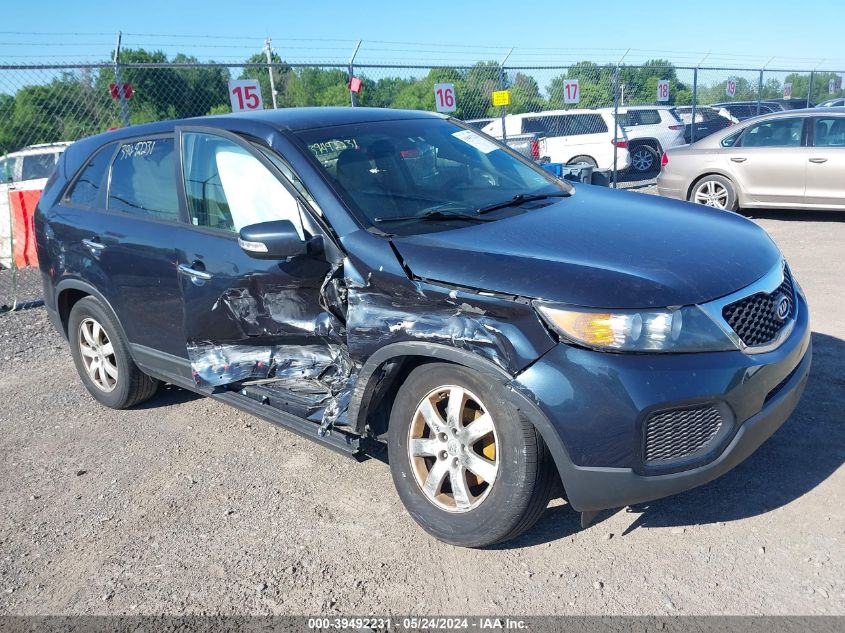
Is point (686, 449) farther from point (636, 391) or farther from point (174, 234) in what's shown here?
point (174, 234)

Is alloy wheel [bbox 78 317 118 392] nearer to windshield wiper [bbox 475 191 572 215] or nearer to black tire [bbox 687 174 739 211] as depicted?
windshield wiper [bbox 475 191 572 215]

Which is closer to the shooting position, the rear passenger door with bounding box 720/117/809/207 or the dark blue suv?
the dark blue suv

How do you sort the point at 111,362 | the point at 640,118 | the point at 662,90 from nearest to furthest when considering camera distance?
the point at 111,362 < the point at 640,118 < the point at 662,90

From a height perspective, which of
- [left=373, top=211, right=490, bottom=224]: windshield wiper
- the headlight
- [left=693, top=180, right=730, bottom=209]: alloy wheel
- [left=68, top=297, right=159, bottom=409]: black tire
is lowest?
[left=693, top=180, right=730, bottom=209]: alloy wheel

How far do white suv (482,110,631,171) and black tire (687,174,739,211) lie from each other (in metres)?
4.77

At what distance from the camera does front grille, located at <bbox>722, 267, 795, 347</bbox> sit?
2.94 metres

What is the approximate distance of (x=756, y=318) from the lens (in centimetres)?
304

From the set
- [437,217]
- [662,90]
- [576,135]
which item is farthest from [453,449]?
[662,90]

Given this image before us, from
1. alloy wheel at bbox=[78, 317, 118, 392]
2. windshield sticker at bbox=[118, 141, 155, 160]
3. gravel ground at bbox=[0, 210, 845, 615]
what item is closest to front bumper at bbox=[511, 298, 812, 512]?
gravel ground at bbox=[0, 210, 845, 615]

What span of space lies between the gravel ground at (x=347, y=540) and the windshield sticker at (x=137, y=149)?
170 cm

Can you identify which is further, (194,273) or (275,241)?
(194,273)

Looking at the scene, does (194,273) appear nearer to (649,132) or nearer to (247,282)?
(247,282)

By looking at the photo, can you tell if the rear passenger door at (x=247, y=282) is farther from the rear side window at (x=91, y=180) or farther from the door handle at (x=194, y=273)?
the rear side window at (x=91, y=180)

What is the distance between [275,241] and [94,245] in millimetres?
1906
